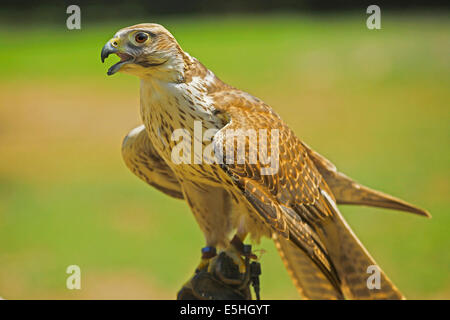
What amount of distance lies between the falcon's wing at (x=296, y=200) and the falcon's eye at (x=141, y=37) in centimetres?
31

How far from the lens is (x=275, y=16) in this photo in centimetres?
1187

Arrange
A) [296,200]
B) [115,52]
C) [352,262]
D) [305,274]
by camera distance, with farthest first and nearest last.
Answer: [305,274] < [352,262] < [296,200] < [115,52]

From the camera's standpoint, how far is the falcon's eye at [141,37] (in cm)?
168

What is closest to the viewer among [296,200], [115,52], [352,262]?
[115,52]

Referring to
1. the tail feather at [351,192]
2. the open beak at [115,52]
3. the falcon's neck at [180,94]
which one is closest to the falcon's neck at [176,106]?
the falcon's neck at [180,94]

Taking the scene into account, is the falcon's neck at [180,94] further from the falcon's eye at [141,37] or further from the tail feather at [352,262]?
the tail feather at [352,262]

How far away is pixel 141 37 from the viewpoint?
1.69 metres

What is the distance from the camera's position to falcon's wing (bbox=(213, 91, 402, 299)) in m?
1.73

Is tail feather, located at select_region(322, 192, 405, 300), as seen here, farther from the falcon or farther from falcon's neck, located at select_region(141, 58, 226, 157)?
falcon's neck, located at select_region(141, 58, 226, 157)

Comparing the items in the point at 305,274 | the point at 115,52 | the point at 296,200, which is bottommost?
the point at 305,274

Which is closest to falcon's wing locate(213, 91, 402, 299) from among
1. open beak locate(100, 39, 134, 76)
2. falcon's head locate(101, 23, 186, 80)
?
falcon's head locate(101, 23, 186, 80)

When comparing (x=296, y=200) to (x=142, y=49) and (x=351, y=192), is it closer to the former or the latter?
(x=351, y=192)

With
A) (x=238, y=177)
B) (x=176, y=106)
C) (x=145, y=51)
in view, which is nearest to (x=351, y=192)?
(x=238, y=177)

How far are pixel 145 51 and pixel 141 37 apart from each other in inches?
1.7
